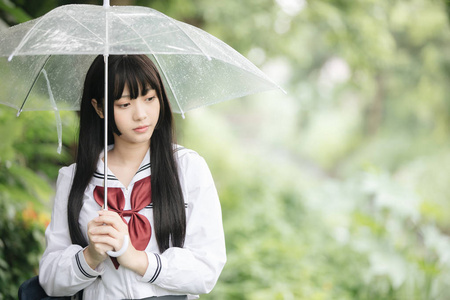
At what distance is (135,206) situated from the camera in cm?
183

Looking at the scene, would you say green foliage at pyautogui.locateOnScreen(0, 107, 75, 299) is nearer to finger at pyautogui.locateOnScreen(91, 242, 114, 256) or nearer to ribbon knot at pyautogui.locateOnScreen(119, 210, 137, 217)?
ribbon knot at pyautogui.locateOnScreen(119, 210, 137, 217)

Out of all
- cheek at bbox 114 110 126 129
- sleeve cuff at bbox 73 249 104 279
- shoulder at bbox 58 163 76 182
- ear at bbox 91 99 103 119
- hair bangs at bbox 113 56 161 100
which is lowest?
sleeve cuff at bbox 73 249 104 279

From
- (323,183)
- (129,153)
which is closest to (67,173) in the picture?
(129,153)

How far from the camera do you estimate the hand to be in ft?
5.35

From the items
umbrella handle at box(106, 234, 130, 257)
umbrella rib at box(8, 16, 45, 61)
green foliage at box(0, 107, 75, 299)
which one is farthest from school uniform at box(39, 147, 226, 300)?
green foliage at box(0, 107, 75, 299)

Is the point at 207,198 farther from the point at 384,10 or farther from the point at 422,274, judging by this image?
the point at 384,10

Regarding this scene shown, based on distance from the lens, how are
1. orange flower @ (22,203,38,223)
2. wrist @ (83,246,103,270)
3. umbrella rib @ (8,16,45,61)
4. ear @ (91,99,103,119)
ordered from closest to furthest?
1. umbrella rib @ (8,16,45,61)
2. wrist @ (83,246,103,270)
3. ear @ (91,99,103,119)
4. orange flower @ (22,203,38,223)

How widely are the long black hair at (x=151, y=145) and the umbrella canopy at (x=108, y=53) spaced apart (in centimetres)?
15

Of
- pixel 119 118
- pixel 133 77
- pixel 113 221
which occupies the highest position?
pixel 133 77

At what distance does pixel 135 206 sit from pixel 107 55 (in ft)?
1.79

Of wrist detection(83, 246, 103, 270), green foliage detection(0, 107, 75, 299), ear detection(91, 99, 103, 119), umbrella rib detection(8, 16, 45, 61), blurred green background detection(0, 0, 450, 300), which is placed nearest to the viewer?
umbrella rib detection(8, 16, 45, 61)

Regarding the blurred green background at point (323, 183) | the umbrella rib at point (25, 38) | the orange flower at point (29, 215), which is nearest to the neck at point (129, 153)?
the umbrella rib at point (25, 38)

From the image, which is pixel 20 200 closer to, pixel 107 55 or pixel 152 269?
pixel 152 269

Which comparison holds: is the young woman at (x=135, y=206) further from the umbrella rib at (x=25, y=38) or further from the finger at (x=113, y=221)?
the umbrella rib at (x=25, y=38)
